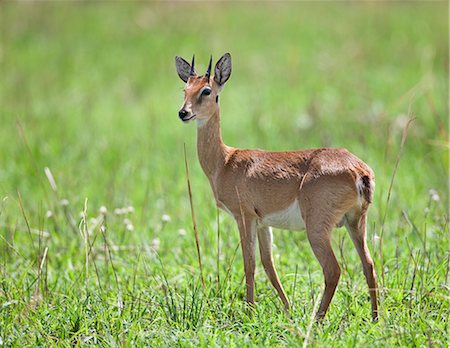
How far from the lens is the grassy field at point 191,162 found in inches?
158

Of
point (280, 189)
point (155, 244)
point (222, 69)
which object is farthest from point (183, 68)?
point (155, 244)

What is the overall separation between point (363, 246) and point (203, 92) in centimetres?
124

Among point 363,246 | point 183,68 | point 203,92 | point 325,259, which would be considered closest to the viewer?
point 325,259

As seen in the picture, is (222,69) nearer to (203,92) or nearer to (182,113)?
(203,92)

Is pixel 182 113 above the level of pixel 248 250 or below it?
above

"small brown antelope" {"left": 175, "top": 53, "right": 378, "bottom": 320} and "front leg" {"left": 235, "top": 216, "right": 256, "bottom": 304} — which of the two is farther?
"front leg" {"left": 235, "top": 216, "right": 256, "bottom": 304}

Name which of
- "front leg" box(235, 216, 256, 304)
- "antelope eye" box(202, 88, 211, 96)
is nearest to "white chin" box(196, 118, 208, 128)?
"antelope eye" box(202, 88, 211, 96)

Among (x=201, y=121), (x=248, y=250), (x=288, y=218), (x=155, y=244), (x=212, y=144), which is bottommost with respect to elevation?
(x=155, y=244)

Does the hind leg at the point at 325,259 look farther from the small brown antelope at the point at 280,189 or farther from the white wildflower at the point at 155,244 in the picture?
the white wildflower at the point at 155,244

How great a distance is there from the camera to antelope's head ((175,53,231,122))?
4258mm

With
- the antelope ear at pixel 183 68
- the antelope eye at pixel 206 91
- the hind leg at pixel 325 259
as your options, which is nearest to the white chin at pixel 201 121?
the antelope eye at pixel 206 91

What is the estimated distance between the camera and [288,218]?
13.5 feet

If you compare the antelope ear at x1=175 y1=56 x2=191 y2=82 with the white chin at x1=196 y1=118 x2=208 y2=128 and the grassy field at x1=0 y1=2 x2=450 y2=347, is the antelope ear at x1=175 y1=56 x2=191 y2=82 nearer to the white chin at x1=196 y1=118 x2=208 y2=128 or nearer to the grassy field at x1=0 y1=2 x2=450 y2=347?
the white chin at x1=196 y1=118 x2=208 y2=128

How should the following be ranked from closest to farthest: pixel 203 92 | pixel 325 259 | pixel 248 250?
pixel 325 259 < pixel 248 250 < pixel 203 92
